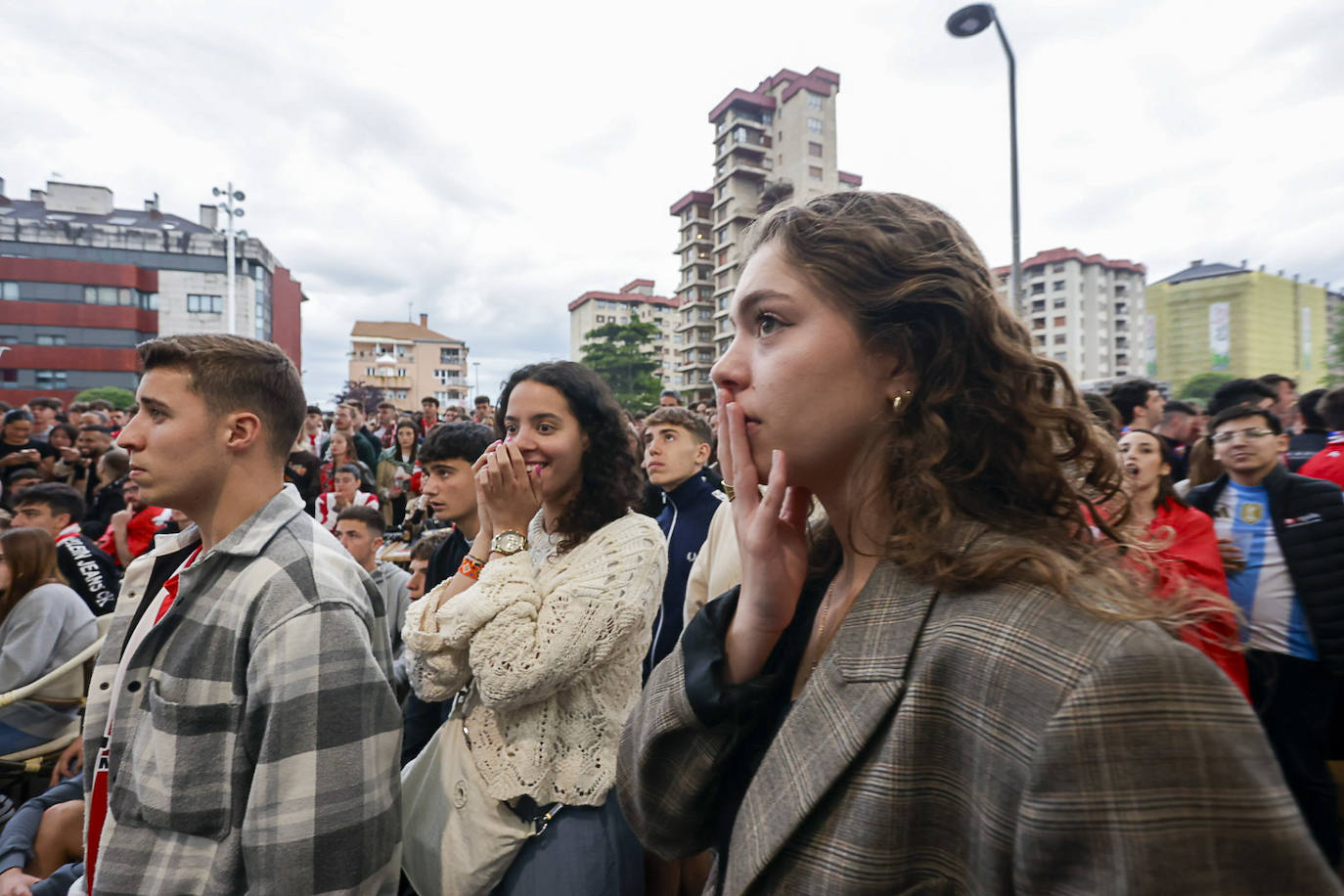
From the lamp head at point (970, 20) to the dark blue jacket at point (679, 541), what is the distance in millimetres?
6647

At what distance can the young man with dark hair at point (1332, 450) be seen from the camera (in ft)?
13.7

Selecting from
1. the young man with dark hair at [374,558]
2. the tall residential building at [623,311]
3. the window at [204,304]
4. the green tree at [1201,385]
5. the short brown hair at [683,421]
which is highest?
the tall residential building at [623,311]

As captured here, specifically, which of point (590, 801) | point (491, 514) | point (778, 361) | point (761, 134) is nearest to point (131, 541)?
point (491, 514)

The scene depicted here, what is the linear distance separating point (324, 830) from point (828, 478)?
4.98 ft

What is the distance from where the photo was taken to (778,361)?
1190 mm


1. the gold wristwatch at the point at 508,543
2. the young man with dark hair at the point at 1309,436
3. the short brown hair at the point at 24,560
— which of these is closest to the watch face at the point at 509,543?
the gold wristwatch at the point at 508,543

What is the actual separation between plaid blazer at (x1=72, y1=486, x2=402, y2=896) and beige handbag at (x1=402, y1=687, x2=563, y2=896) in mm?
135

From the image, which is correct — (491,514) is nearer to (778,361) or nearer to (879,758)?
(778,361)

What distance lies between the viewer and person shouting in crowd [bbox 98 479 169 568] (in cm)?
568

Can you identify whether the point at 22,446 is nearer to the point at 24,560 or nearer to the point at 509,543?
the point at 24,560

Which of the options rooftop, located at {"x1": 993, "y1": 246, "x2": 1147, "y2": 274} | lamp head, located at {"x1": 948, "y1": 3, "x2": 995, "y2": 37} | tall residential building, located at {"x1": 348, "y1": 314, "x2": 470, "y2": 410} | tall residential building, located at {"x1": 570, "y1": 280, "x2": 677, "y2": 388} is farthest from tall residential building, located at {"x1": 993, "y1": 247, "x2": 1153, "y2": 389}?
lamp head, located at {"x1": 948, "y1": 3, "x2": 995, "y2": 37}

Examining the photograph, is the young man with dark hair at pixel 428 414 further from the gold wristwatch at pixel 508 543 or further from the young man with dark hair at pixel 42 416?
the gold wristwatch at pixel 508 543

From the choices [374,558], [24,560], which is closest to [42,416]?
[24,560]

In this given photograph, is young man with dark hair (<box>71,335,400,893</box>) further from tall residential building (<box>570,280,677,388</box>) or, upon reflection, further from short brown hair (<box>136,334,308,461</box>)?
tall residential building (<box>570,280,677,388</box>)
